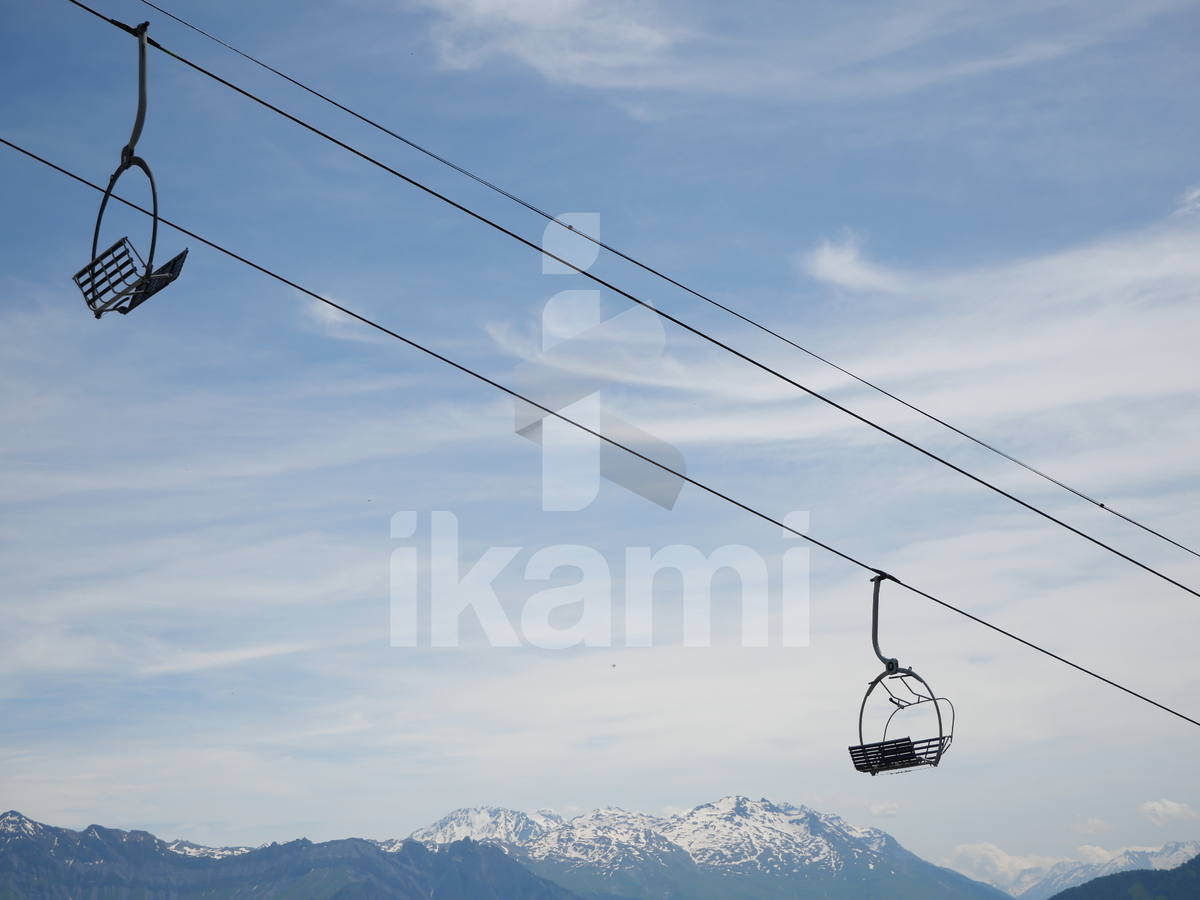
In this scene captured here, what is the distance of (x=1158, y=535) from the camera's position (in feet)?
58.6

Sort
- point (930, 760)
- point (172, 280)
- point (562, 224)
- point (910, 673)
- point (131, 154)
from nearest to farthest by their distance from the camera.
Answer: point (172, 280) < point (131, 154) < point (562, 224) < point (930, 760) < point (910, 673)

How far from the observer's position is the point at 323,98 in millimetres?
13789

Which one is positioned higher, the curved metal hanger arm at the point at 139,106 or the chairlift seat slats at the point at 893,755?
the curved metal hanger arm at the point at 139,106

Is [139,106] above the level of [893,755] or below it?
above

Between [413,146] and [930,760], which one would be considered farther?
[930,760]

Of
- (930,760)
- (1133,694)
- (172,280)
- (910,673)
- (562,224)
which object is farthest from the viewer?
(1133,694)

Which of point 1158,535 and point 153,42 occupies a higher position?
point 153,42

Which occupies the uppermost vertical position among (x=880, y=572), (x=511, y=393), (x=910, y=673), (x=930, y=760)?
(x=511, y=393)

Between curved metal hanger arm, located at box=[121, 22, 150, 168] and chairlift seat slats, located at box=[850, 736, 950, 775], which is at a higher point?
curved metal hanger arm, located at box=[121, 22, 150, 168]

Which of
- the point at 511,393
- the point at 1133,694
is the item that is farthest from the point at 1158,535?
the point at 511,393

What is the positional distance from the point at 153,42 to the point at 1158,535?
17350 mm

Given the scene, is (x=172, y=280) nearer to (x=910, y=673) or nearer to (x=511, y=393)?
(x=511, y=393)

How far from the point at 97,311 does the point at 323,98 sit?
15.3 ft

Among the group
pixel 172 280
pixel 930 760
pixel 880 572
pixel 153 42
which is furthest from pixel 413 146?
pixel 930 760
